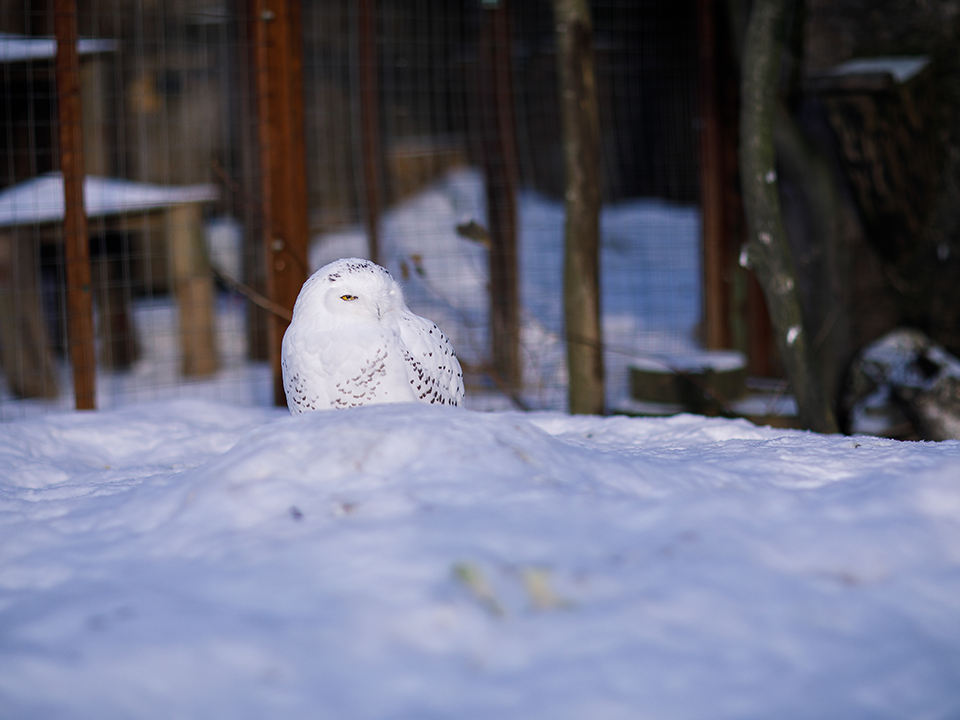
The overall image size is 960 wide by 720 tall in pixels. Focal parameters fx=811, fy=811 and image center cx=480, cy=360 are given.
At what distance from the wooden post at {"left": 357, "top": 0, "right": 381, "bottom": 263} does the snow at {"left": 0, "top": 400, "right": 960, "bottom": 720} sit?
280 cm

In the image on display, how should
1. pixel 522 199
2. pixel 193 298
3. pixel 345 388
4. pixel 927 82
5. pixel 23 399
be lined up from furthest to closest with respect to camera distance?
pixel 522 199 < pixel 193 298 < pixel 23 399 < pixel 927 82 < pixel 345 388

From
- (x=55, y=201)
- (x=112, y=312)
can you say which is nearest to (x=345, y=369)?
(x=55, y=201)

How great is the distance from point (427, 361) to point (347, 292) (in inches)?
11.9

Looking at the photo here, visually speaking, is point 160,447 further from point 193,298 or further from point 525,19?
point 525,19

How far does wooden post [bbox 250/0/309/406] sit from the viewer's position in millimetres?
3680

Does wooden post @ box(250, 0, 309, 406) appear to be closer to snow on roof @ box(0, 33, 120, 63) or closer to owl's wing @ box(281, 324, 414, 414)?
snow on roof @ box(0, 33, 120, 63)

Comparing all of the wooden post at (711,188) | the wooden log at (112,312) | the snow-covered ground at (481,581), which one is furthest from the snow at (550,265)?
the snow-covered ground at (481,581)

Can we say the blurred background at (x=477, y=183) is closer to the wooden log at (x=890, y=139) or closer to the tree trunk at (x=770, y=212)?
the wooden log at (x=890, y=139)

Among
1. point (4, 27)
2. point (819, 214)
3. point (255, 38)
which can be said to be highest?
point (4, 27)

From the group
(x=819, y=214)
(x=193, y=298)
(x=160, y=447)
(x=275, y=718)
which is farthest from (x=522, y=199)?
(x=275, y=718)

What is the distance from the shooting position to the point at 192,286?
5.41 metres

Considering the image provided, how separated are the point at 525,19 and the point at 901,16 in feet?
13.5

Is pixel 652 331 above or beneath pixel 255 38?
beneath

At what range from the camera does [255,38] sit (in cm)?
368
